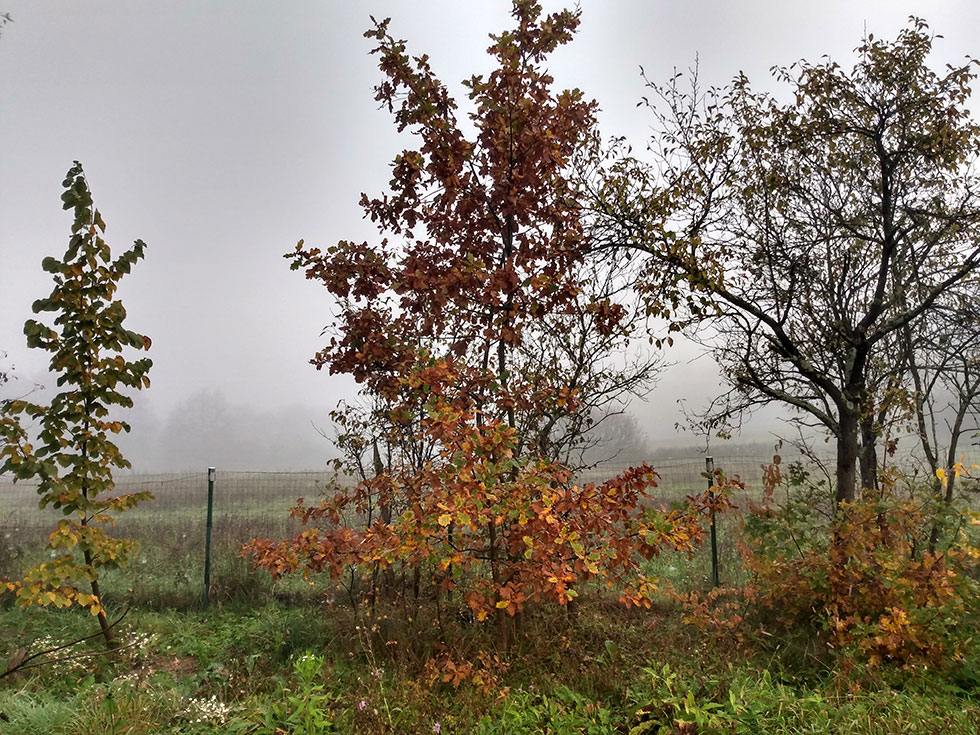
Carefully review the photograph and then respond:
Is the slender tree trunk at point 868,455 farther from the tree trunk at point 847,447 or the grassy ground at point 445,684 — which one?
the grassy ground at point 445,684

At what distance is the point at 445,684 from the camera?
4.60m

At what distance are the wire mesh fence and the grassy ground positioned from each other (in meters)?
1.49

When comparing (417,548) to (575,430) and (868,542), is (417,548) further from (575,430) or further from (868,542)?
(868,542)

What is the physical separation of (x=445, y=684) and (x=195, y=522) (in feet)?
26.8

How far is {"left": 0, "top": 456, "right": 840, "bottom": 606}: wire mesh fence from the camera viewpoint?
768 cm

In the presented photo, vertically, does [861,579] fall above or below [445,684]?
above

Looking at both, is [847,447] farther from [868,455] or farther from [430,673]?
[430,673]

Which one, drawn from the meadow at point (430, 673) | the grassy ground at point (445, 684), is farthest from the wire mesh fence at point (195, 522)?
the grassy ground at point (445, 684)

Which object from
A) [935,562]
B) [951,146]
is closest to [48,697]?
[935,562]

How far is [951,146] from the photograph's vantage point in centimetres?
671

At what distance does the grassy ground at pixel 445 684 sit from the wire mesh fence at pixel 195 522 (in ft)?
4.89

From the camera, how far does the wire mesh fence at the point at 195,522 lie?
7676 millimetres

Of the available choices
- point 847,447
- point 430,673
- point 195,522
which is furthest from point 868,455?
point 195,522

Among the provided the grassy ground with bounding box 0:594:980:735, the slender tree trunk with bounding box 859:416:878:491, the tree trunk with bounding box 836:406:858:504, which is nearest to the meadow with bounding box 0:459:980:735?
the grassy ground with bounding box 0:594:980:735
